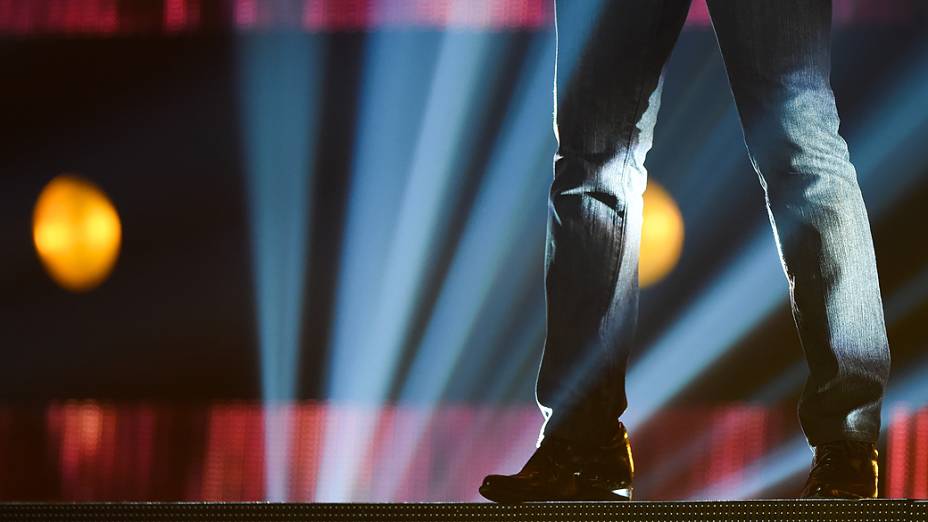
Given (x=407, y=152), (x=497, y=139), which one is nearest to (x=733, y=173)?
(x=497, y=139)

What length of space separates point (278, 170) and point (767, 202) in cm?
149

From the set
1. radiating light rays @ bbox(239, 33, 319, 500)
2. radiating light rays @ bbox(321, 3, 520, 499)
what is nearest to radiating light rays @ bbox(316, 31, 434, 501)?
radiating light rays @ bbox(321, 3, 520, 499)

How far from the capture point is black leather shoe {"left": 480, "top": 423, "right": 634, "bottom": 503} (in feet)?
3.60

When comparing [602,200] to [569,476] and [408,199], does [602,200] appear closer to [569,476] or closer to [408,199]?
[569,476]

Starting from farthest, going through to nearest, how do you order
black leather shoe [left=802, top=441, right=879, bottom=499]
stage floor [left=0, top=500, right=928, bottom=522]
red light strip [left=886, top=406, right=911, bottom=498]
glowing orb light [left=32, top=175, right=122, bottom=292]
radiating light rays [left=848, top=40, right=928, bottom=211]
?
glowing orb light [left=32, top=175, right=122, bottom=292]
radiating light rays [left=848, top=40, right=928, bottom=211]
red light strip [left=886, top=406, right=911, bottom=498]
black leather shoe [left=802, top=441, right=879, bottom=499]
stage floor [left=0, top=500, right=928, bottom=522]

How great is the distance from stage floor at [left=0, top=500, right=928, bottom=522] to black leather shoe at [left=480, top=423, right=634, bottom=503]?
138mm

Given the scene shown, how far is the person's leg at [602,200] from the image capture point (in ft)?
3.96

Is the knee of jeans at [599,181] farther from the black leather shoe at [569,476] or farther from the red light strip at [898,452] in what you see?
the red light strip at [898,452]

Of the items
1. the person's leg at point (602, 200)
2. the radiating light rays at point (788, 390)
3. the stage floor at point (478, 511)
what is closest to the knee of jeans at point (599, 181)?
the person's leg at point (602, 200)

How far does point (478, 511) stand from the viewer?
96 cm

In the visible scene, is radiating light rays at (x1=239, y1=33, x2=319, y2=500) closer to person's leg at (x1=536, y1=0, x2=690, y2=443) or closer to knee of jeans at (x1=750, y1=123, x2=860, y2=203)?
person's leg at (x1=536, y1=0, x2=690, y2=443)

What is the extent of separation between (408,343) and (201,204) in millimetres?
642

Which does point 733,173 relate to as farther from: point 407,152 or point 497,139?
point 407,152

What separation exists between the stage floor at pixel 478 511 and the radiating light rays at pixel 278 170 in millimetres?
1375
